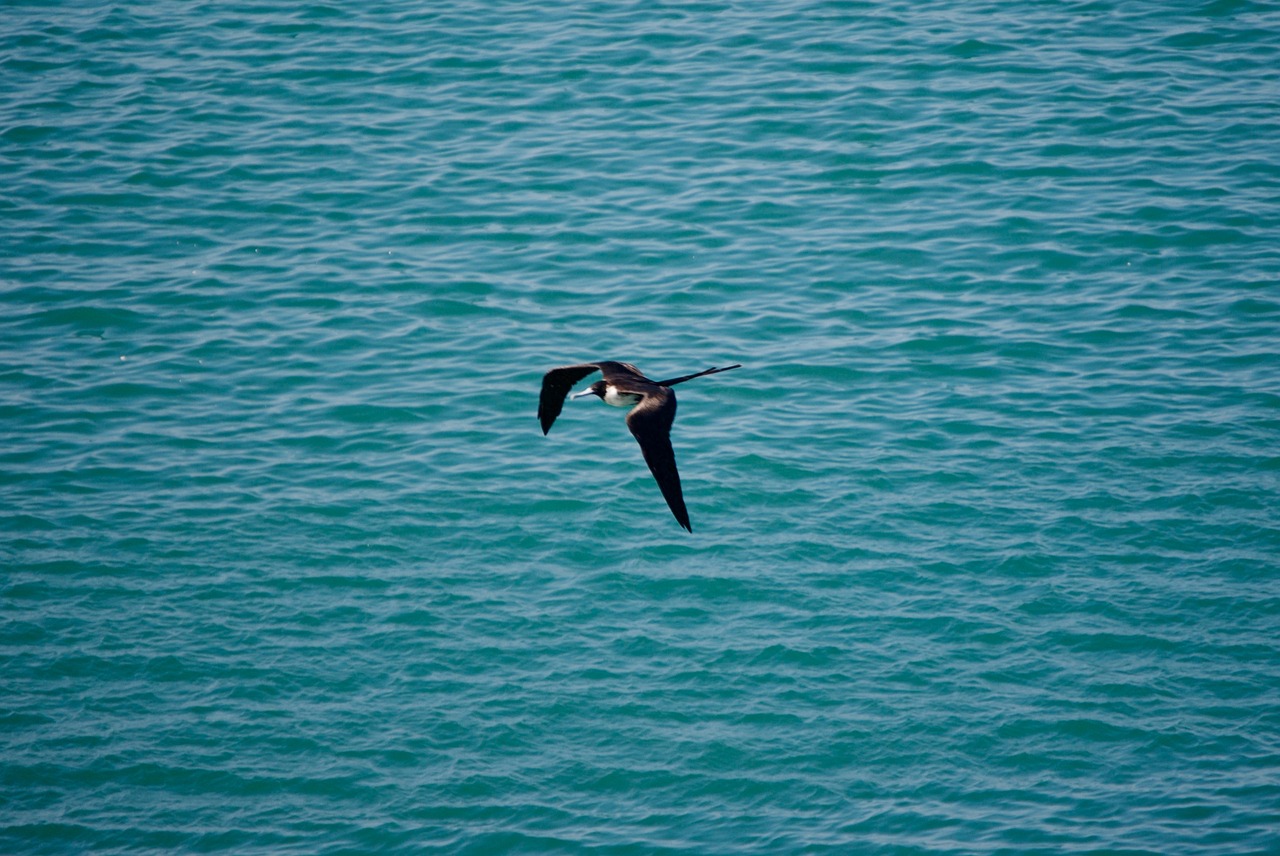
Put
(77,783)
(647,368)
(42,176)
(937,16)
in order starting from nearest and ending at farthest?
(77,783) → (647,368) → (42,176) → (937,16)

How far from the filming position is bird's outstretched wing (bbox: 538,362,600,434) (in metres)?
12.9

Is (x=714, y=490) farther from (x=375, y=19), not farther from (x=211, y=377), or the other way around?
(x=375, y=19)

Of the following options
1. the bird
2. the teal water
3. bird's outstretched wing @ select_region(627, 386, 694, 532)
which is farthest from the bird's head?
the teal water

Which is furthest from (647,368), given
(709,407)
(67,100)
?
(67,100)

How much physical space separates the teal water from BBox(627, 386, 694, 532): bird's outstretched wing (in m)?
3.16

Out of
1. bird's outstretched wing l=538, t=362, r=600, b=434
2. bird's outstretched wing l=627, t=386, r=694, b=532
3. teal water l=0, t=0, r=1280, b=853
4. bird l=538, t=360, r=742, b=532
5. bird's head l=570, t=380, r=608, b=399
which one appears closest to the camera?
bird's outstretched wing l=627, t=386, r=694, b=532

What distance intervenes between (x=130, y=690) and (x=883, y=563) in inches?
294

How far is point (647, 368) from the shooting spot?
54.7 feet

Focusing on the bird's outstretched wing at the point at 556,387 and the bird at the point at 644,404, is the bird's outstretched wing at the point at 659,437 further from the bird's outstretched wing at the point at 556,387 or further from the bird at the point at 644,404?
the bird's outstretched wing at the point at 556,387

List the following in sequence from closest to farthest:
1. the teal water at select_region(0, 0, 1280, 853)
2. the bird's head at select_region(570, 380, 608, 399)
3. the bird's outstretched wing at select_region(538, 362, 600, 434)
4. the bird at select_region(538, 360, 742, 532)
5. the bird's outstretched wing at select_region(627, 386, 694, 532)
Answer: the bird's outstretched wing at select_region(627, 386, 694, 532), the bird at select_region(538, 360, 742, 532), the bird's head at select_region(570, 380, 608, 399), the teal water at select_region(0, 0, 1280, 853), the bird's outstretched wing at select_region(538, 362, 600, 434)

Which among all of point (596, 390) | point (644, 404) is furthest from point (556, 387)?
point (644, 404)

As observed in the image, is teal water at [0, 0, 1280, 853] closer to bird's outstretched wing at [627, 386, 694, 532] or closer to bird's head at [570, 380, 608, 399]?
bird's head at [570, 380, 608, 399]

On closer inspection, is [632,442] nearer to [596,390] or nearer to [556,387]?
[556,387]

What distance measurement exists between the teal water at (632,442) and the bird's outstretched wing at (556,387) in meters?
2.21
